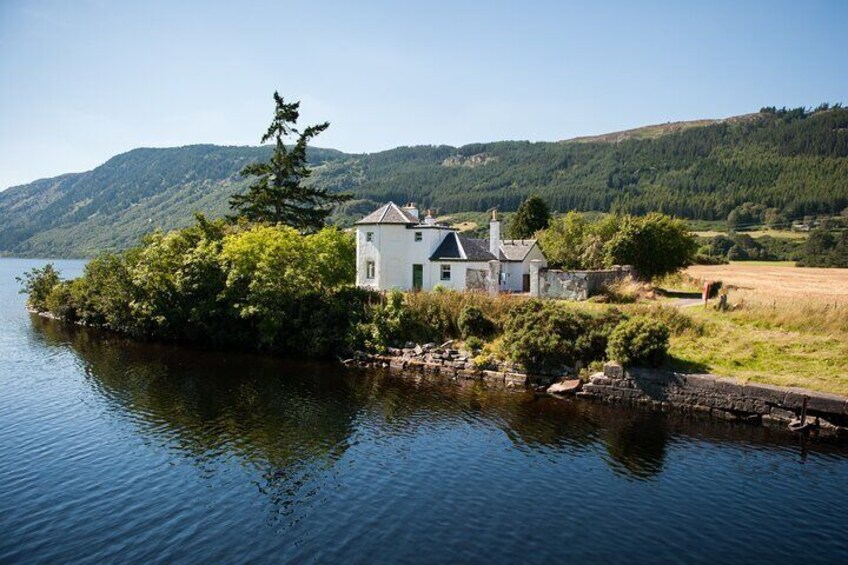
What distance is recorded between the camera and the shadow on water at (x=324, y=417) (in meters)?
20.9

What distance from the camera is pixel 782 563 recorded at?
13898 millimetres

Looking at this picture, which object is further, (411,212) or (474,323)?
(411,212)

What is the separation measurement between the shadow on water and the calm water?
0.44ft

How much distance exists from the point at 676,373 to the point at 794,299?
10.4 meters

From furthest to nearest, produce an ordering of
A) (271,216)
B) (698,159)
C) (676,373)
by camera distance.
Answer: (698,159), (271,216), (676,373)

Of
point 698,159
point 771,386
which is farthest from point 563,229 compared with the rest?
point 698,159

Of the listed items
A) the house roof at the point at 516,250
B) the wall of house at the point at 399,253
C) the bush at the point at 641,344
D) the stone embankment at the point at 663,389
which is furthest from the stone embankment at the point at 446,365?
the house roof at the point at 516,250

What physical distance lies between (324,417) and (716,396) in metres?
18.5

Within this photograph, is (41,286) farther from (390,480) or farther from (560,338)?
(390,480)

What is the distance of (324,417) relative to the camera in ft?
82.9

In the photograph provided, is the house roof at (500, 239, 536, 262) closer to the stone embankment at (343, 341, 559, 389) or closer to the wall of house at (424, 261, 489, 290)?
the wall of house at (424, 261, 489, 290)

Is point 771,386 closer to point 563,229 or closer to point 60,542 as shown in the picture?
point 60,542

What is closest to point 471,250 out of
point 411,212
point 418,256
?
point 418,256

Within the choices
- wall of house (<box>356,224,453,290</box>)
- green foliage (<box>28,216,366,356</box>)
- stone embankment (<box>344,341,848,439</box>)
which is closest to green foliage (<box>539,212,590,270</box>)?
wall of house (<box>356,224,453,290</box>)
